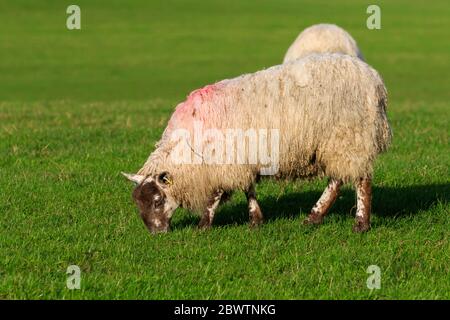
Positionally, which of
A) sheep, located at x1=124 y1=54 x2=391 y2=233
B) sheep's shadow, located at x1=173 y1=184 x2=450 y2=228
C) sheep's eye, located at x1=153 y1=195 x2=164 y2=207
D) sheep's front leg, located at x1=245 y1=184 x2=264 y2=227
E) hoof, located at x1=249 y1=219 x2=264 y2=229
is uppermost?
sheep, located at x1=124 y1=54 x2=391 y2=233

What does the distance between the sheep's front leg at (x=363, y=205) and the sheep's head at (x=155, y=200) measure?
1.88m

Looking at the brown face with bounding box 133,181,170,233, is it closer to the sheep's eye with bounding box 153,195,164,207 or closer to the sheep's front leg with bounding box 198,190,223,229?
the sheep's eye with bounding box 153,195,164,207

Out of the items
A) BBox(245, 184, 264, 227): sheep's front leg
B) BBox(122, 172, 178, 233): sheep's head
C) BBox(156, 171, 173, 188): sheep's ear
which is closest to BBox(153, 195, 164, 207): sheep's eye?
BBox(122, 172, 178, 233): sheep's head

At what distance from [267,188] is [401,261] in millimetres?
3430

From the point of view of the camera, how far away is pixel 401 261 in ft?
26.4

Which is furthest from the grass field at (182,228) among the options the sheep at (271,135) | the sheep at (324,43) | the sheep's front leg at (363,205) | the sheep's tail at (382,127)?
the sheep at (324,43)

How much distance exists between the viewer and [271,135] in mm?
9070

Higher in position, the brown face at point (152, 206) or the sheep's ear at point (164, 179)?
the sheep's ear at point (164, 179)

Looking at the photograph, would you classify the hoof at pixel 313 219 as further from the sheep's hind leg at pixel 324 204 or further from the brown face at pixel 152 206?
the brown face at pixel 152 206

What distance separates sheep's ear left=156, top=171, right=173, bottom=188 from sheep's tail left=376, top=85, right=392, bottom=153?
2.15 metres

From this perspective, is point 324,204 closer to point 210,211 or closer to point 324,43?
point 210,211

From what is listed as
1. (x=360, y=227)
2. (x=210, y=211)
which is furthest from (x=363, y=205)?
(x=210, y=211)

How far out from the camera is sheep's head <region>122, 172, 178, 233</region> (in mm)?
9188

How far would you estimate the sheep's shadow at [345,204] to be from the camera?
9.99 metres
